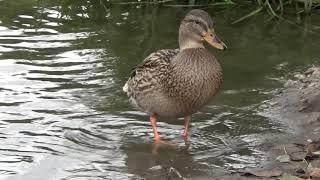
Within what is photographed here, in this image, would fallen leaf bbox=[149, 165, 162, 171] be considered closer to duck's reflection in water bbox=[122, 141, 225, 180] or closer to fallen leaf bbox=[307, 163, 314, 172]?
duck's reflection in water bbox=[122, 141, 225, 180]

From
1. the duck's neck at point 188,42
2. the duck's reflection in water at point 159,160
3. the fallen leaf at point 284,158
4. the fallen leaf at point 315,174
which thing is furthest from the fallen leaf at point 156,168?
the fallen leaf at point 315,174

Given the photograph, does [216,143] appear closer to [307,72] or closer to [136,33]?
[307,72]

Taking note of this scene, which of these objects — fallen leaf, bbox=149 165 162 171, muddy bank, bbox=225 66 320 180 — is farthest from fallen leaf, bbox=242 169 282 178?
fallen leaf, bbox=149 165 162 171

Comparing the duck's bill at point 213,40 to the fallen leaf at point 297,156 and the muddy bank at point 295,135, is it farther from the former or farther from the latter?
the fallen leaf at point 297,156

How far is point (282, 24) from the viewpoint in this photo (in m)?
10.3

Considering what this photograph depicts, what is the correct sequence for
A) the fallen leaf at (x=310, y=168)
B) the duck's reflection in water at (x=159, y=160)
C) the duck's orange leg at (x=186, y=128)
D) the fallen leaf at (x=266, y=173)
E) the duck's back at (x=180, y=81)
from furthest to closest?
the duck's orange leg at (x=186, y=128) < the duck's back at (x=180, y=81) < the duck's reflection in water at (x=159, y=160) < the fallen leaf at (x=266, y=173) < the fallen leaf at (x=310, y=168)

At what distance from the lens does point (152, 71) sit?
6273 mm

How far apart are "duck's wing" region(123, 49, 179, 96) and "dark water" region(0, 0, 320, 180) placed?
0.45 metres

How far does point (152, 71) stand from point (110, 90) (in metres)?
1.47

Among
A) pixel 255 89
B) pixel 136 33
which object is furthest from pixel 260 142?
pixel 136 33

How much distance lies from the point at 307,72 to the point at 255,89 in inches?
26.5

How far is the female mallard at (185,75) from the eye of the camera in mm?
6008

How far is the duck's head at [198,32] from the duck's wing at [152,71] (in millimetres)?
189

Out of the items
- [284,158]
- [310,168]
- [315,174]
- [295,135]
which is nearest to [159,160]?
[284,158]
